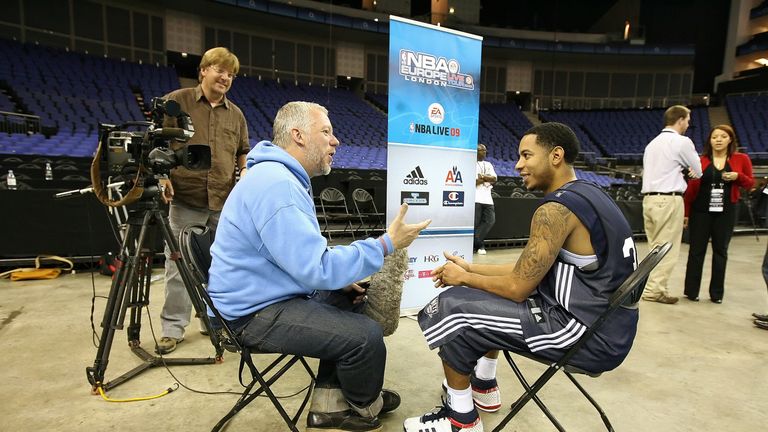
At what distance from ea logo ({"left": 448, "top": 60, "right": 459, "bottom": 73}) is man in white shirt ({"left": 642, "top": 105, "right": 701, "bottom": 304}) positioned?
5.90ft

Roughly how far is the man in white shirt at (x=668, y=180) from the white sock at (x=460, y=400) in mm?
2895

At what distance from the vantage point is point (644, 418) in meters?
1.85

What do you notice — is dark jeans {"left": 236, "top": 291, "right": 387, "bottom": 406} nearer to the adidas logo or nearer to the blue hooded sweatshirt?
the blue hooded sweatshirt

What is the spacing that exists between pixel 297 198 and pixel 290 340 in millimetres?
486

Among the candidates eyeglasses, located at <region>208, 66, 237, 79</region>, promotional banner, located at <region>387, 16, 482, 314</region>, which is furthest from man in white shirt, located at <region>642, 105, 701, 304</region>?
eyeglasses, located at <region>208, 66, 237, 79</region>

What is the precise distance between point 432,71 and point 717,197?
2.71 meters

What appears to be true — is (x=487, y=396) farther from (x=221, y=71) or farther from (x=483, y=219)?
(x=483, y=219)

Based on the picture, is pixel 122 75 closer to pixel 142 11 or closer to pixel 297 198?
pixel 142 11

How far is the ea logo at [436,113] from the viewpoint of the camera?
10.3 ft

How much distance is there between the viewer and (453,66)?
325cm

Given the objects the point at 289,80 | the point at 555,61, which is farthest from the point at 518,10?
the point at 289,80

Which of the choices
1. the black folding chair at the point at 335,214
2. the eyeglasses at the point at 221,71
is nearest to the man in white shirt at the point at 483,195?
the black folding chair at the point at 335,214

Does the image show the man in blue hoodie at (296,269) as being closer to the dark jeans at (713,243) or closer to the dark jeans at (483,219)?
the dark jeans at (713,243)

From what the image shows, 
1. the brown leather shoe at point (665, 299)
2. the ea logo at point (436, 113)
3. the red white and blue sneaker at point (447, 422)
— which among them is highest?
the ea logo at point (436, 113)
